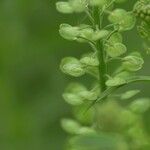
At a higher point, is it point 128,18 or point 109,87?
point 128,18

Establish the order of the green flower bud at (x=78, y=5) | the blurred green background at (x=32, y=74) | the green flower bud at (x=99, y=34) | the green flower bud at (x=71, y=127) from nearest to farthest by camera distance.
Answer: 1. the green flower bud at (x=99, y=34)
2. the green flower bud at (x=78, y=5)
3. the green flower bud at (x=71, y=127)
4. the blurred green background at (x=32, y=74)

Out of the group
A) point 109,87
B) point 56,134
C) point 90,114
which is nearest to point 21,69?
point 56,134

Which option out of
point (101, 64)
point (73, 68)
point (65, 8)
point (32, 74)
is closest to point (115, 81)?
point (101, 64)

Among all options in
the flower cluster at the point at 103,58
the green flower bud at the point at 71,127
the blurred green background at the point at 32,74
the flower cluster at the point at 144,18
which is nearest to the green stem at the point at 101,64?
the flower cluster at the point at 103,58

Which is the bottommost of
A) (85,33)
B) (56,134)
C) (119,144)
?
(56,134)

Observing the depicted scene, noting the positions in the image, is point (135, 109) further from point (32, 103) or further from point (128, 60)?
point (32, 103)

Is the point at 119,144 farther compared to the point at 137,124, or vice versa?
the point at 137,124

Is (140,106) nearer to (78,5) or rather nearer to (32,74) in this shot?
(78,5)

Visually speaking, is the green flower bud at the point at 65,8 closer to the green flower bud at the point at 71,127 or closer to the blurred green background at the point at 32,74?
the green flower bud at the point at 71,127
